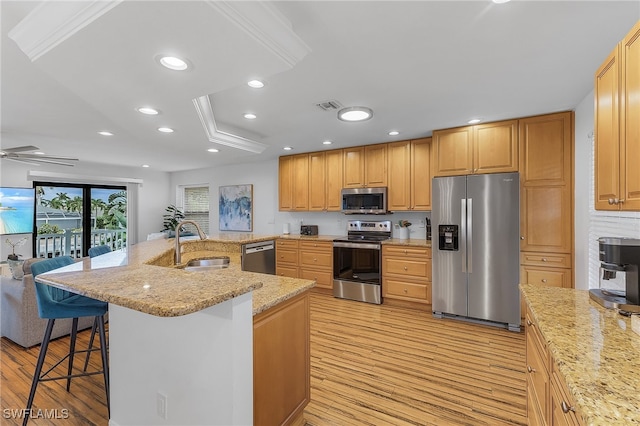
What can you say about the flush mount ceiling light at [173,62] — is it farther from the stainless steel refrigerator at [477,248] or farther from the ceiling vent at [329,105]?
the stainless steel refrigerator at [477,248]

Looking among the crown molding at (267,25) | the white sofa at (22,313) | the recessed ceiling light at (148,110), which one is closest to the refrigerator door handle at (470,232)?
the crown molding at (267,25)

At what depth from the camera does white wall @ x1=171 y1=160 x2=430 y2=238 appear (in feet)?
17.6

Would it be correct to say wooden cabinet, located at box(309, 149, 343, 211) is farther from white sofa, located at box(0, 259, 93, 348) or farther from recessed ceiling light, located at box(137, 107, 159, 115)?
white sofa, located at box(0, 259, 93, 348)

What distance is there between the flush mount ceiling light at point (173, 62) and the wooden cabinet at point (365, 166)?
10.7 feet

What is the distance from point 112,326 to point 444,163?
3751mm

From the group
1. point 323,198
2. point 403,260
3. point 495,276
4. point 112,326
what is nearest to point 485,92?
point 495,276

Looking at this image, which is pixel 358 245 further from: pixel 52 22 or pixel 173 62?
pixel 52 22

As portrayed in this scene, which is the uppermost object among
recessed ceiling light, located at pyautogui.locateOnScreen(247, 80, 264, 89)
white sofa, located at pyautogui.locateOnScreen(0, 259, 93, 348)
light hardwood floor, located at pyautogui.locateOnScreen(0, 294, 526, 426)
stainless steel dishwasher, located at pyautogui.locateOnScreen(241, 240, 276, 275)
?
recessed ceiling light, located at pyautogui.locateOnScreen(247, 80, 264, 89)

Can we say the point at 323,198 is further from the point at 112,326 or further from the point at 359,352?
the point at 112,326

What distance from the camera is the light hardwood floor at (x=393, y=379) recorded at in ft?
6.40

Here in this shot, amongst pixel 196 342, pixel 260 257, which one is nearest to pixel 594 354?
pixel 196 342

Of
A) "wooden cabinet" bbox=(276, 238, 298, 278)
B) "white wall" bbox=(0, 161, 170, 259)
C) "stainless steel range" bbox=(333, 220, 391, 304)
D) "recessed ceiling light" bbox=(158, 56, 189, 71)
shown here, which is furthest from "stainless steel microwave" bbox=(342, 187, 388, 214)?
"white wall" bbox=(0, 161, 170, 259)

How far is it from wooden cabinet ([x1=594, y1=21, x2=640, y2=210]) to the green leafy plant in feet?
25.1

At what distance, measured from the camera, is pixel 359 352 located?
2.81 metres
